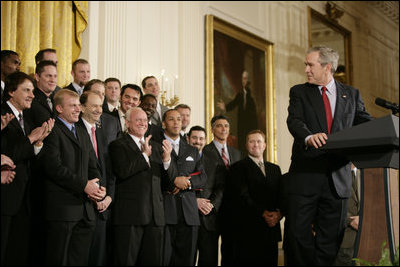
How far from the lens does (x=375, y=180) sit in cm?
306

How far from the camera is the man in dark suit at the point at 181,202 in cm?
437

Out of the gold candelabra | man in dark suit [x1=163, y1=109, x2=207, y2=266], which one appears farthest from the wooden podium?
the gold candelabra

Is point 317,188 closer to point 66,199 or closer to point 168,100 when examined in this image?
point 66,199

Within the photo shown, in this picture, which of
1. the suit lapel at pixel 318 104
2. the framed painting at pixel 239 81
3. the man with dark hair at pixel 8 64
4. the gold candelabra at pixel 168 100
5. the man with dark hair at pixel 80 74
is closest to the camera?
the suit lapel at pixel 318 104

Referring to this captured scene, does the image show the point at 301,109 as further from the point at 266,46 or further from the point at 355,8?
the point at 355,8

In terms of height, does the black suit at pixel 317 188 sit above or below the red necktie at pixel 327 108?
below

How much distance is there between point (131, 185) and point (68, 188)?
1.87 ft

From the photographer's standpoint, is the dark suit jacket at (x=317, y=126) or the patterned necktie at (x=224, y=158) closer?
the dark suit jacket at (x=317, y=126)

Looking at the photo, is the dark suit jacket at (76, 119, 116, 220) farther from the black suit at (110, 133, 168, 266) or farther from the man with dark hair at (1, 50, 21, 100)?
the man with dark hair at (1, 50, 21, 100)

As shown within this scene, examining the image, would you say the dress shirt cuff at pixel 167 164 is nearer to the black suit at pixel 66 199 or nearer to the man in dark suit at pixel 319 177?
the black suit at pixel 66 199

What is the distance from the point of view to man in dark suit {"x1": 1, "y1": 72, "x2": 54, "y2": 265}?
3.29 m

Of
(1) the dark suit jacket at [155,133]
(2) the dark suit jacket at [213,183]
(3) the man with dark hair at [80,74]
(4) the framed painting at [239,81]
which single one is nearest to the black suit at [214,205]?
(2) the dark suit jacket at [213,183]

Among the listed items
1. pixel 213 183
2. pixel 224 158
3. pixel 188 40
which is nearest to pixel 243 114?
pixel 188 40

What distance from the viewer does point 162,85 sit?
722 cm
